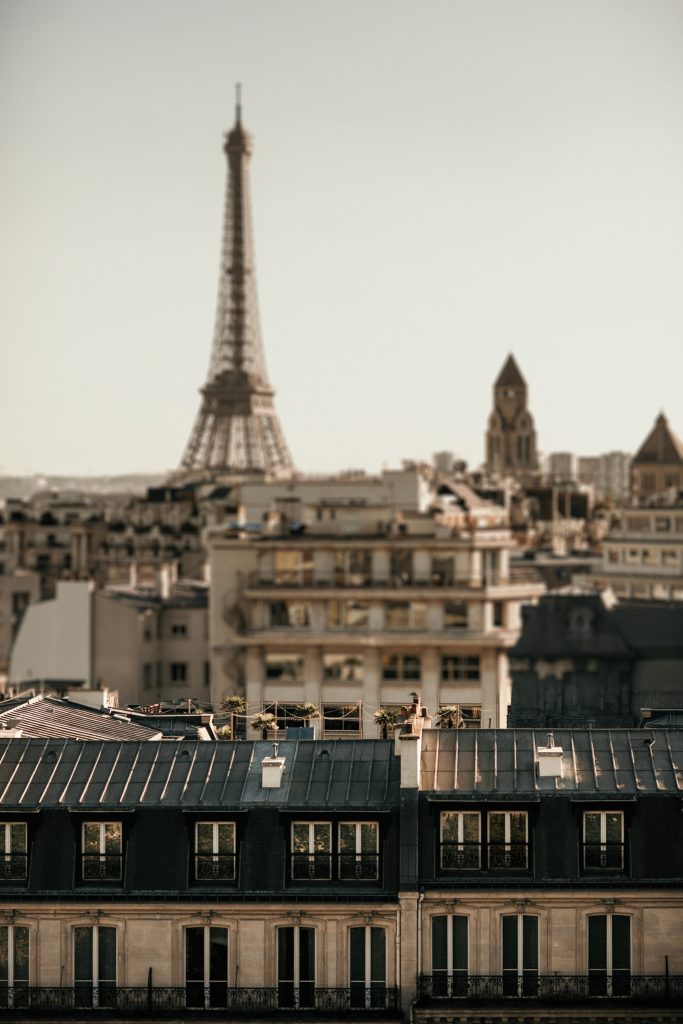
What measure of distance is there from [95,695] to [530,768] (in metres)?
14.9

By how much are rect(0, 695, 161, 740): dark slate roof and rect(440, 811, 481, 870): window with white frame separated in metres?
6.50

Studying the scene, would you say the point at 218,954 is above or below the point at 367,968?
above

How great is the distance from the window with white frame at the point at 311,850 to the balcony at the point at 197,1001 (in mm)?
1541

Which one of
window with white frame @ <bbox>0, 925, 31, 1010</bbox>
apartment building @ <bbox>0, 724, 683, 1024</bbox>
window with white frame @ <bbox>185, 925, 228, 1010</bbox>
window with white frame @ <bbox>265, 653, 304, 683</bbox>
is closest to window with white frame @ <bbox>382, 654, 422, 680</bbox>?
window with white frame @ <bbox>265, 653, 304, 683</bbox>

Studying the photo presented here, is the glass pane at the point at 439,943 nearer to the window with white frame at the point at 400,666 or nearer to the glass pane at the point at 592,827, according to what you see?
the glass pane at the point at 592,827

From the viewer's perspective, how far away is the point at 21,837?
30859 mm

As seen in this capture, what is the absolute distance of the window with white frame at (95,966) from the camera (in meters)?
30.1

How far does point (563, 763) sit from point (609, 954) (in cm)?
297

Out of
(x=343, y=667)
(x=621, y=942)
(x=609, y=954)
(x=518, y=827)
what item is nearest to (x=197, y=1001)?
(x=518, y=827)

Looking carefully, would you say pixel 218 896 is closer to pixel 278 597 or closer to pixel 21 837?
pixel 21 837

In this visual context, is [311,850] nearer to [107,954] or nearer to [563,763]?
[107,954]

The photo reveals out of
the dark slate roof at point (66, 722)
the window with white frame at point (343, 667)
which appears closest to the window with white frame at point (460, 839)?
the dark slate roof at point (66, 722)

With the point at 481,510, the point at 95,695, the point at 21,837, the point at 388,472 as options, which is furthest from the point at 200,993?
the point at 481,510

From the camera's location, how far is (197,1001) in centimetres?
3003
